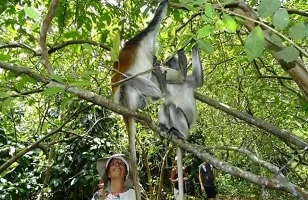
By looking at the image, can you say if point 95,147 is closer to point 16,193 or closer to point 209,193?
point 16,193

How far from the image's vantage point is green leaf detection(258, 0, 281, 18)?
4.66ft

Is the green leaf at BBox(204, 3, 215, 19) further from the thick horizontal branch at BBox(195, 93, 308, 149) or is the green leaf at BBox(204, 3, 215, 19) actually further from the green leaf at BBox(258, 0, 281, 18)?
the thick horizontal branch at BBox(195, 93, 308, 149)

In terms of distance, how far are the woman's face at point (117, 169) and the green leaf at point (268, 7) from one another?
2308 millimetres

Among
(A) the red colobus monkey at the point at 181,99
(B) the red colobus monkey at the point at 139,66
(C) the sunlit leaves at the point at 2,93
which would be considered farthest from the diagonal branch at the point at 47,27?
(A) the red colobus monkey at the point at 181,99

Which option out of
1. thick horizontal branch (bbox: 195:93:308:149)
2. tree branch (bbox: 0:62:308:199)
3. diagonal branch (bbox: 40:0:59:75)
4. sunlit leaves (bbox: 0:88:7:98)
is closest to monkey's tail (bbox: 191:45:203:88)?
thick horizontal branch (bbox: 195:93:308:149)

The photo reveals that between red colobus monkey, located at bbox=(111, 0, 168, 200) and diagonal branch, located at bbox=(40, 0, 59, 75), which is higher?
red colobus monkey, located at bbox=(111, 0, 168, 200)

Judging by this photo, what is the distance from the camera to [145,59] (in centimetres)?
493

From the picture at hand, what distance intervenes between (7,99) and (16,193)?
19.4ft

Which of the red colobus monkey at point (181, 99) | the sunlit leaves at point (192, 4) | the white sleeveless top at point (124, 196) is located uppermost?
the red colobus monkey at point (181, 99)

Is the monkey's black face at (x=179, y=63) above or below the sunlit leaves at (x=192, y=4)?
above

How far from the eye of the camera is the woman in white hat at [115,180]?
338 cm

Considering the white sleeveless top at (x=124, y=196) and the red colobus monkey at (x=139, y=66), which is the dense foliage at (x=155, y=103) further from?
the white sleeveless top at (x=124, y=196)

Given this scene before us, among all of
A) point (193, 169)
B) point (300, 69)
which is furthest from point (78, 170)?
point (300, 69)

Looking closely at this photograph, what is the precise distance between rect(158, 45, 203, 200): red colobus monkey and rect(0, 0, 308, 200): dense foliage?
255 mm
